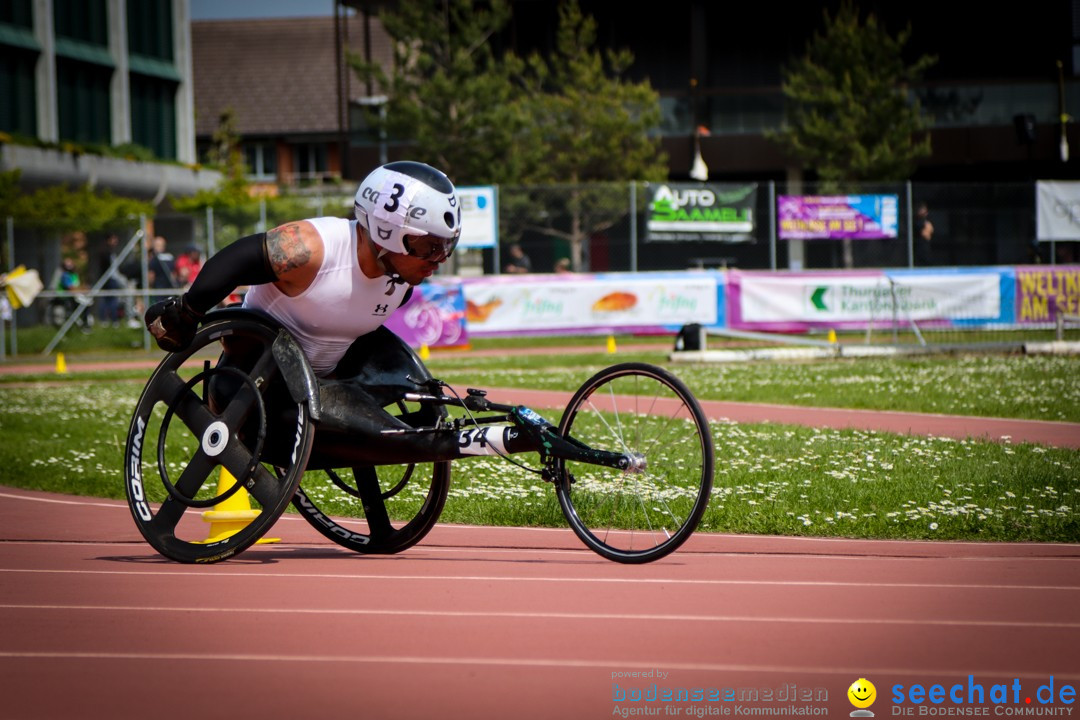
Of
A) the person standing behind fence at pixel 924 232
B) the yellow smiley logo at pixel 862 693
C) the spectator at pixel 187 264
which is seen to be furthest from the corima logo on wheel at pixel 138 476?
the person standing behind fence at pixel 924 232

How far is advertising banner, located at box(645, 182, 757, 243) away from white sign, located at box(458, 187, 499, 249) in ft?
11.9

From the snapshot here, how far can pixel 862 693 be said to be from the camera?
13.9 feet

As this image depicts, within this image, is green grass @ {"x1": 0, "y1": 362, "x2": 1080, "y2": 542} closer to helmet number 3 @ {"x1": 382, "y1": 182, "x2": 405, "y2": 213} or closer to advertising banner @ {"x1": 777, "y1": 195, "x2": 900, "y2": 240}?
helmet number 3 @ {"x1": 382, "y1": 182, "x2": 405, "y2": 213}

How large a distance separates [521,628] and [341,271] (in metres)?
2.13

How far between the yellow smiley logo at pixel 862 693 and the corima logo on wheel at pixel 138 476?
3.77m

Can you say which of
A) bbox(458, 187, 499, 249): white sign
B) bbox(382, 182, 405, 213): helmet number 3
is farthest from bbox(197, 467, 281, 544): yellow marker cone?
bbox(458, 187, 499, 249): white sign

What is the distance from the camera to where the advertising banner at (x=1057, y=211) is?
3109cm

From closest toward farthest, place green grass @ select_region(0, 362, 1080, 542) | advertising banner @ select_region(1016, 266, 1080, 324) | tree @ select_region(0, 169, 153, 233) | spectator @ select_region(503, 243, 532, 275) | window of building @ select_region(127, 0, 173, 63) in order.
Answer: green grass @ select_region(0, 362, 1080, 542) < advertising banner @ select_region(1016, 266, 1080, 324) < spectator @ select_region(503, 243, 532, 275) < tree @ select_region(0, 169, 153, 233) < window of building @ select_region(127, 0, 173, 63)

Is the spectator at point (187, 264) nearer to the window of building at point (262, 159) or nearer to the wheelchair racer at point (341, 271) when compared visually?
the wheelchair racer at point (341, 271)

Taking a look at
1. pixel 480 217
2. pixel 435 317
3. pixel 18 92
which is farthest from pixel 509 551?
pixel 18 92

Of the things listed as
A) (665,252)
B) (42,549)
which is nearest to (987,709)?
(42,549)

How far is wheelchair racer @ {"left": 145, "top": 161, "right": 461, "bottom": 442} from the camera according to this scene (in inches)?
256

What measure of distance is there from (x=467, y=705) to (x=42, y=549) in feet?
13.3

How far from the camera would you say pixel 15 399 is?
1858cm
